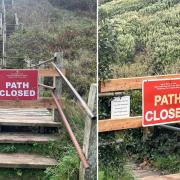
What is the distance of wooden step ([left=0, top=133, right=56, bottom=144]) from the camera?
295 cm

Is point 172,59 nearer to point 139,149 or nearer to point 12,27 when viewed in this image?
point 139,149

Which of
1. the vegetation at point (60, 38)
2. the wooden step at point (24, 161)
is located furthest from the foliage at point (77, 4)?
the wooden step at point (24, 161)

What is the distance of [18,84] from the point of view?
9.09 feet

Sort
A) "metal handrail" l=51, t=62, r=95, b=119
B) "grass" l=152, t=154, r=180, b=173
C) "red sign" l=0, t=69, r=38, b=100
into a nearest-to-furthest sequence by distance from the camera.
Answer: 1. "metal handrail" l=51, t=62, r=95, b=119
2. "red sign" l=0, t=69, r=38, b=100
3. "grass" l=152, t=154, r=180, b=173

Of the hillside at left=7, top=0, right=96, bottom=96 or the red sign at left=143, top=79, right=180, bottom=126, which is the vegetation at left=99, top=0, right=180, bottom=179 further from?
the hillside at left=7, top=0, right=96, bottom=96

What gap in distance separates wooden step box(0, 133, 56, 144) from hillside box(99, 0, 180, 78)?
0.64 meters

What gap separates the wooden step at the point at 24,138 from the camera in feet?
9.69

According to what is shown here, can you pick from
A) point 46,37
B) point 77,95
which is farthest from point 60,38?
point 77,95

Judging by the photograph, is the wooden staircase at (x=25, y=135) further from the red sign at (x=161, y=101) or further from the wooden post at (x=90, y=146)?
the red sign at (x=161, y=101)

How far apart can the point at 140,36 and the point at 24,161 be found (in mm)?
1096

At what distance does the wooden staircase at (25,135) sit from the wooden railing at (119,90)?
44 centimetres

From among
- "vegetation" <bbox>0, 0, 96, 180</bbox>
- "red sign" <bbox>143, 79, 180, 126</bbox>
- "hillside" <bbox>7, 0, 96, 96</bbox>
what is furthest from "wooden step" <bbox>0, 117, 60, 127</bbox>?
"red sign" <bbox>143, 79, 180, 126</bbox>

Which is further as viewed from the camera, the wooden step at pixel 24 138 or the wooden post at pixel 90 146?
the wooden step at pixel 24 138

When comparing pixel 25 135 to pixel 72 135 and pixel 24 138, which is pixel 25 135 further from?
pixel 72 135
